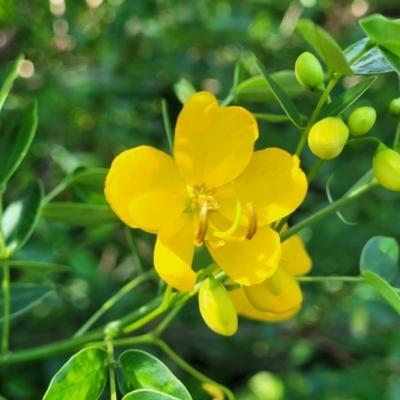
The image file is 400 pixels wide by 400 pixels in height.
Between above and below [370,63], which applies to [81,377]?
below

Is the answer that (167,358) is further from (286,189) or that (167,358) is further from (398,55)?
(398,55)

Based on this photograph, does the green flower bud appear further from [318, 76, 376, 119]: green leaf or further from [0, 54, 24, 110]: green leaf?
[0, 54, 24, 110]: green leaf

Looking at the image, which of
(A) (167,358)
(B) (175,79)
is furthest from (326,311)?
(B) (175,79)

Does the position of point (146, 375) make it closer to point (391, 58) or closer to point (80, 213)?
point (80, 213)

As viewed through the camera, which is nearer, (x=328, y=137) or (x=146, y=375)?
(x=328, y=137)

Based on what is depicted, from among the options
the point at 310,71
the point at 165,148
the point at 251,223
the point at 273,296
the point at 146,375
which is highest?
the point at 310,71

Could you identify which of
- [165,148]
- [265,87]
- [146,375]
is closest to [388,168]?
[265,87]

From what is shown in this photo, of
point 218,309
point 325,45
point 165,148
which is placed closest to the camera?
point 325,45
